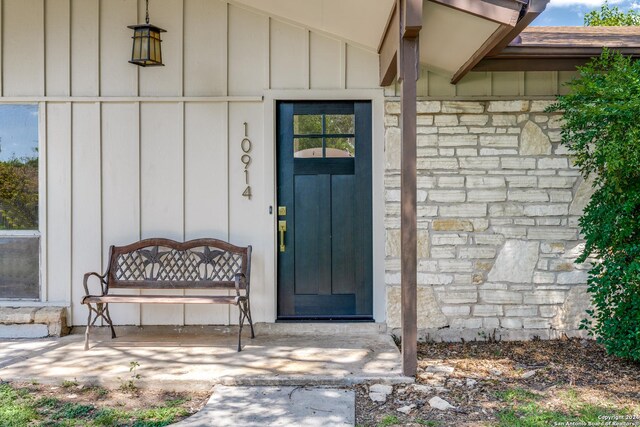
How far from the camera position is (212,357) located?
399 centimetres

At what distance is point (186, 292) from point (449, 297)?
7.70 ft

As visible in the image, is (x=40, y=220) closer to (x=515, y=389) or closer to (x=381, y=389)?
(x=381, y=389)

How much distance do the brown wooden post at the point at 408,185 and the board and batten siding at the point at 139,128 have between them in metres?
1.35

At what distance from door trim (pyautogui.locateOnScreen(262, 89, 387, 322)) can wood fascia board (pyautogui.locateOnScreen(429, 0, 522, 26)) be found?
4.68 feet

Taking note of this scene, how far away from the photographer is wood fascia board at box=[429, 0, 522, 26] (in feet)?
10.8

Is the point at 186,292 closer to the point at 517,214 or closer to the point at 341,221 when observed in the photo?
the point at 341,221

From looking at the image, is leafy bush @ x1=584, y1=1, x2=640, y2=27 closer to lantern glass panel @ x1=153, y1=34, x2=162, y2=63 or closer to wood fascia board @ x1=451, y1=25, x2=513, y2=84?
wood fascia board @ x1=451, y1=25, x2=513, y2=84

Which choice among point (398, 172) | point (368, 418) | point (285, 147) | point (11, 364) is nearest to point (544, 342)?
point (398, 172)

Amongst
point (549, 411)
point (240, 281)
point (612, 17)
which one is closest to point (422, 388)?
point (549, 411)

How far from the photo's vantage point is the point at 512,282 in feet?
15.3

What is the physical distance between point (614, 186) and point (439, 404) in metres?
2.03

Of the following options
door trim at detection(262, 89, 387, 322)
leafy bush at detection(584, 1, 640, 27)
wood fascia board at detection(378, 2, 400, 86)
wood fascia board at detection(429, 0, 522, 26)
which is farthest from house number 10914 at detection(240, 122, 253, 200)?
leafy bush at detection(584, 1, 640, 27)

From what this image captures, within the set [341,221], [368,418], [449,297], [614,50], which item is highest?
[614,50]

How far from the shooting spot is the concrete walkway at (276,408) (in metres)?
2.95
